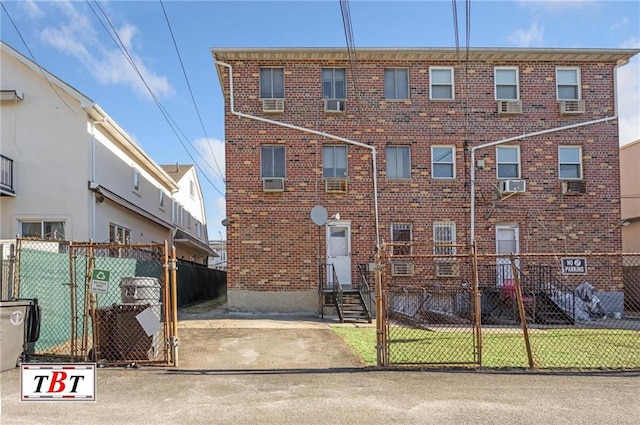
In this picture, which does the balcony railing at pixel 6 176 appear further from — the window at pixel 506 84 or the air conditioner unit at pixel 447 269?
the window at pixel 506 84

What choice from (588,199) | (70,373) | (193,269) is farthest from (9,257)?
(588,199)

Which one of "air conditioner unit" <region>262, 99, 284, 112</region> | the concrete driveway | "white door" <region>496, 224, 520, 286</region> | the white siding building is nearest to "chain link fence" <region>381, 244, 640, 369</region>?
"white door" <region>496, 224, 520, 286</region>

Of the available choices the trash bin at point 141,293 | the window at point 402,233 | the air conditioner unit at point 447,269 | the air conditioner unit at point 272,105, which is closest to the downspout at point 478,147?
the air conditioner unit at point 447,269

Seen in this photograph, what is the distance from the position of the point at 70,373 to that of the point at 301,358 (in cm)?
387

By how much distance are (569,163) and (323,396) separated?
13781 millimetres

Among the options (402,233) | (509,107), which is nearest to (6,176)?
(402,233)

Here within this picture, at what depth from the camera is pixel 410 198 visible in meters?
16.1

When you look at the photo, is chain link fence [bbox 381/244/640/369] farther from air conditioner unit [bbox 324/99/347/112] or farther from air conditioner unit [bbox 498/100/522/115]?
air conditioner unit [bbox 324/99/347/112]

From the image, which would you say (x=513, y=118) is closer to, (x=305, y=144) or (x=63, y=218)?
(x=305, y=144)

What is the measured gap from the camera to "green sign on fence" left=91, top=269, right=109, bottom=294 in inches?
292

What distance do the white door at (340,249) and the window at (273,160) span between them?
7.81 ft

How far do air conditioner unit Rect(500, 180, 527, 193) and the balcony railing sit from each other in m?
14.8

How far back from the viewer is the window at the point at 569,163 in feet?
54.0

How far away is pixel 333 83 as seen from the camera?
16.3 meters
